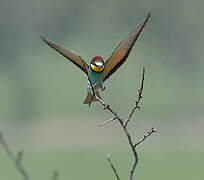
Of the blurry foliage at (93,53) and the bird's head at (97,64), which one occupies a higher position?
the bird's head at (97,64)

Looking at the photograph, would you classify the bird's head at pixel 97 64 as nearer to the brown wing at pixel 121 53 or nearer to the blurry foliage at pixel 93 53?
the brown wing at pixel 121 53

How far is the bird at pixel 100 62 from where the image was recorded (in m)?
1.49

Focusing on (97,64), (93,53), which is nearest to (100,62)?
(97,64)

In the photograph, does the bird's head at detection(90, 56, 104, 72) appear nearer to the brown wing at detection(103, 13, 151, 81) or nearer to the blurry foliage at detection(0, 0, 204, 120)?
the brown wing at detection(103, 13, 151, 81)

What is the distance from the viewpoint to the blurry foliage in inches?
1223

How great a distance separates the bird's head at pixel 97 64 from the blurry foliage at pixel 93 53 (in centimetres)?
2523

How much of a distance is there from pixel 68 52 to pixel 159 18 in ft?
134

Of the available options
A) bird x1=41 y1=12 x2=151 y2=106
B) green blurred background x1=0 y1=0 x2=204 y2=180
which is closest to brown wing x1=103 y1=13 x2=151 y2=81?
bird x1=41 y1=12 x2=151 y2=106

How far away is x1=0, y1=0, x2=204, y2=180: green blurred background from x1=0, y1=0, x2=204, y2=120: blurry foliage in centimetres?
5

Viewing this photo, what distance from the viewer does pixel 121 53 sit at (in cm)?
153

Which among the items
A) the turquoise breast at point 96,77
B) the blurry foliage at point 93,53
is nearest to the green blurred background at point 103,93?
the blurry foliage at point 93,53

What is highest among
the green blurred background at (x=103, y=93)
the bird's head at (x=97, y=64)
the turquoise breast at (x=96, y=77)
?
the bird's head at (x=97, y=64)
